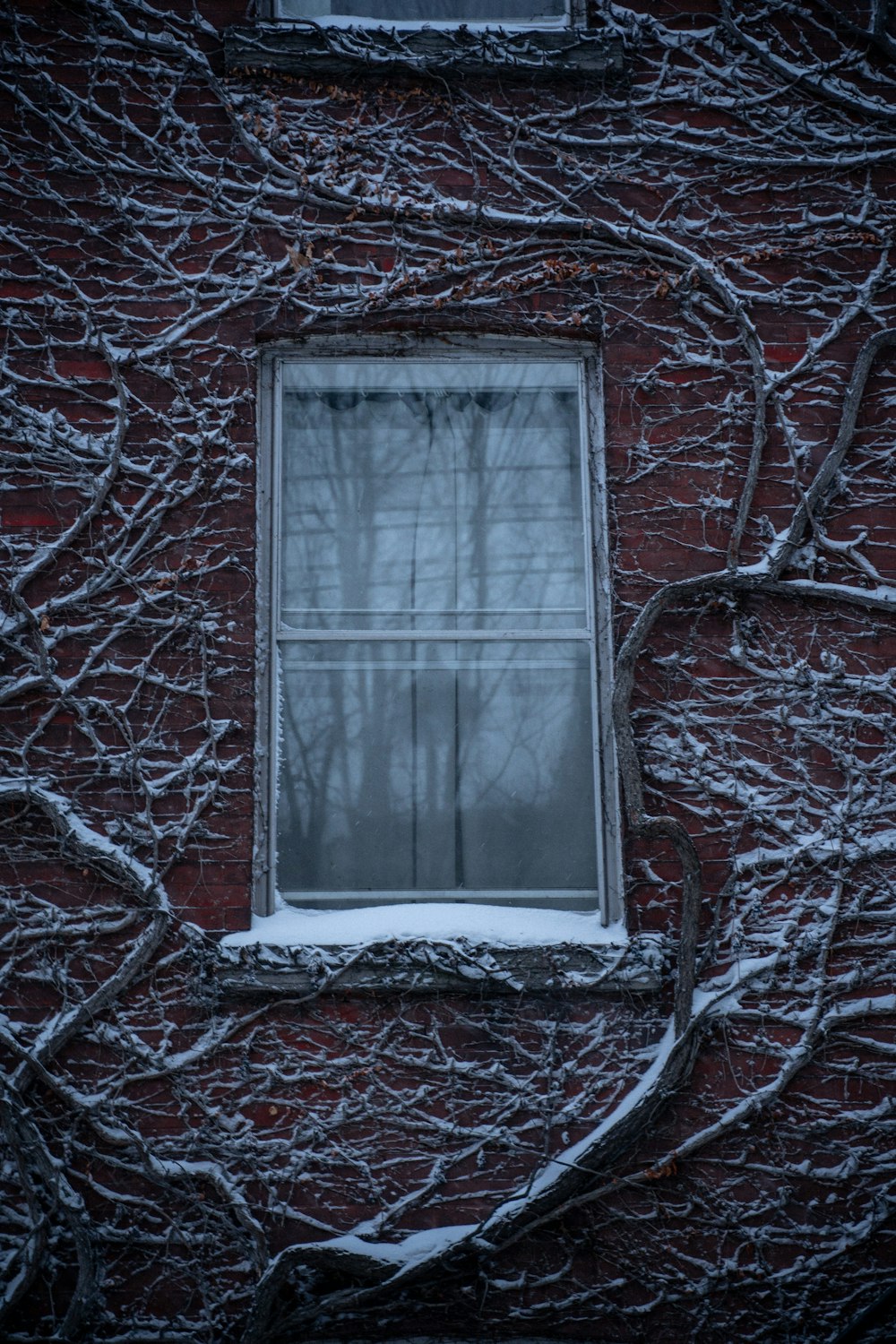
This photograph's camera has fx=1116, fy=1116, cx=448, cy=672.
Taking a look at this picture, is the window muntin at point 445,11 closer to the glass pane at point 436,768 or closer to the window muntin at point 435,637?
the window muntin at point 435,637

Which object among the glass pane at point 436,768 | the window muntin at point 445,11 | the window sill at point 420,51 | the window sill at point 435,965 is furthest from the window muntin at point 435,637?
the window muntin at point 445,11

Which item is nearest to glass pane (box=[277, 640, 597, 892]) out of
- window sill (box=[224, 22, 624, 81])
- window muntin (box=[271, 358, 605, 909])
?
window muntin (box=[271, 358, 605, 909])

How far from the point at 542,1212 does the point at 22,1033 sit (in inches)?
63.7

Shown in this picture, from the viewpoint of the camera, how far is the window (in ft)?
11.5

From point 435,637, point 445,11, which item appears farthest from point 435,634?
point 445,11

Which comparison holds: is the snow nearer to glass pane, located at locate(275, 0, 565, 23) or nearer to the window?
the window

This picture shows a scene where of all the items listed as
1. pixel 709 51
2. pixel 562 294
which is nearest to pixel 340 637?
pixel 562 294

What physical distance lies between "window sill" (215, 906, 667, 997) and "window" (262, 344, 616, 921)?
18 cm

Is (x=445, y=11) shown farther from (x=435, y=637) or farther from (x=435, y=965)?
(x=435, y=965)

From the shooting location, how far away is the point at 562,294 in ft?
12.0

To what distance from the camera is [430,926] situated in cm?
337

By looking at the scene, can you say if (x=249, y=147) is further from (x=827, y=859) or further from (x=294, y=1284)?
(x=294, y=1284)

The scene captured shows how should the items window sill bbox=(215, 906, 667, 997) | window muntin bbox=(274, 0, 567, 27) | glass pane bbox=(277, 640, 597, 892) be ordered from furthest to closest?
window muntin bbox=(274, 0, 567, 27) < glass pane bbox=(277, 640, 597, 892) < window sill bbox=(215, 906, 667, 997)

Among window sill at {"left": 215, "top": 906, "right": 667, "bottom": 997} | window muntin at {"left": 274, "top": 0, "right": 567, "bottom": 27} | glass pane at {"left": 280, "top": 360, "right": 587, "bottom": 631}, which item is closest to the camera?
window sill at {"left": 215, "top": 906, "right": 667, "bottom": 997}
